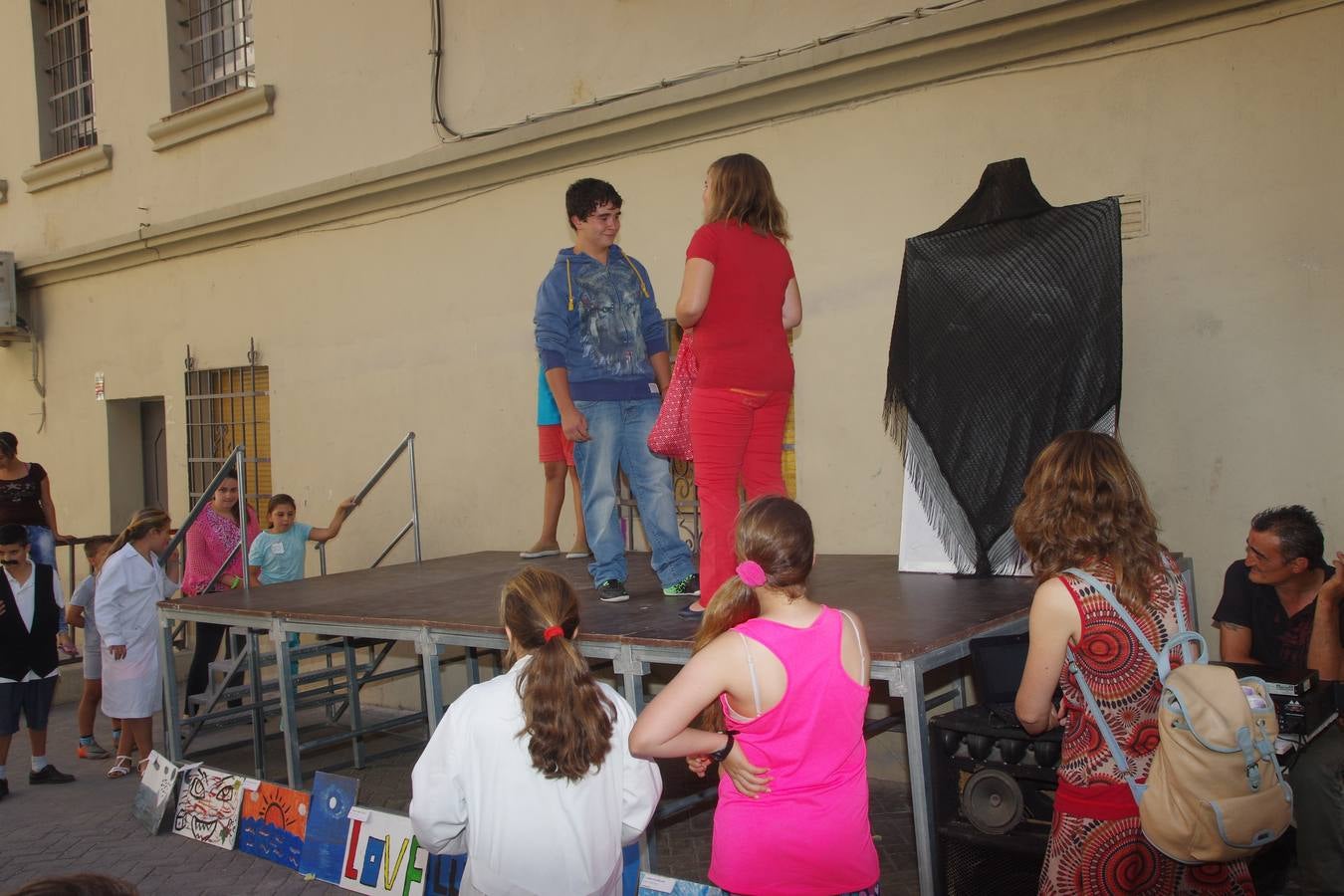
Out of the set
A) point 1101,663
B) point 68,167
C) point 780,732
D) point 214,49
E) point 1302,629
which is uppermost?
point 214,49

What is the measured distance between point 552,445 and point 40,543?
14.7 feet

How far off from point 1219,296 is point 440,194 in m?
5.33

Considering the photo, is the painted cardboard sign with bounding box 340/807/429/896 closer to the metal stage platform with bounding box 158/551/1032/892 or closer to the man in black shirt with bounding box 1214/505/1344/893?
the metal stage platform with bounding box 158/551/1032/892

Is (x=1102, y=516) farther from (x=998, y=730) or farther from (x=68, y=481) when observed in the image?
(x=68, y=481)

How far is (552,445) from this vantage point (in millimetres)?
7070

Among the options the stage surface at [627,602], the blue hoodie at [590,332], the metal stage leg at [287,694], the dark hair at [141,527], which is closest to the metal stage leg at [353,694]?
the stage surface at [627,602]

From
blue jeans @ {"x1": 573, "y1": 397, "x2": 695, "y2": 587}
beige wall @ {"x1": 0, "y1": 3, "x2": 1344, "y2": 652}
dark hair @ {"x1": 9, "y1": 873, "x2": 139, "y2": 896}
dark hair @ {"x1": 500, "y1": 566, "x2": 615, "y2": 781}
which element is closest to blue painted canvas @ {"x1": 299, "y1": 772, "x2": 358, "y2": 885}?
blue jeans @ {"x1": 573, "y1": 397, "x2": 695, "y2": 587}

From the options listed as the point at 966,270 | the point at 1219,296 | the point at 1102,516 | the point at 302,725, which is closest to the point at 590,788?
the point at 1102,516

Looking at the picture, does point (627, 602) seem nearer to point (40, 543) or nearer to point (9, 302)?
point (40, 543)

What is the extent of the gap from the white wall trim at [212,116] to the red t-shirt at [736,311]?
22.2 feet

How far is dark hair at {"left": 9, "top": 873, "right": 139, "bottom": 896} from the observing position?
1.48 metres

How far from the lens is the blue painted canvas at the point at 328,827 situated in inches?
189

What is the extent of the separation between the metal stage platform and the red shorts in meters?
0.67

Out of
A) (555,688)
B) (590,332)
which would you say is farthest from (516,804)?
(590,332)
